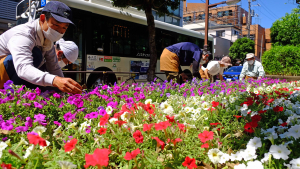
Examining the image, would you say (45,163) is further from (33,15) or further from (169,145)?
(33,15)

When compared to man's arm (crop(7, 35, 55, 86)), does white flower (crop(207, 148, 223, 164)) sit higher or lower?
lower

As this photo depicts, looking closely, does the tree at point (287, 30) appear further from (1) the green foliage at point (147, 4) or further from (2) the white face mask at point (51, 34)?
(2) the white face mask at point (51, 34)

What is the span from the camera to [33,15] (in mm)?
6891

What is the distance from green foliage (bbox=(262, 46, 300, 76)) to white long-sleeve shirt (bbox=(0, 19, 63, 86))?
12.9 metres

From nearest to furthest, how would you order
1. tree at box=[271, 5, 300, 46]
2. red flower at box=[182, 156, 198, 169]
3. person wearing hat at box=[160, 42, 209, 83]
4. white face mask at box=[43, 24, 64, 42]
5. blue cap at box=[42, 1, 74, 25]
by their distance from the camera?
red flower at box=[182, 156, 198, 169]
blue cap at box=[42, 1, 74, 25]
white face mask at box=[43, 24, 64, 42]
person wearing hat at box=[160, 42, 209, 83]
tree at box=[271, 5, 300, 46]

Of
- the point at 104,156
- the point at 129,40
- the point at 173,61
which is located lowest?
the point at 104,156

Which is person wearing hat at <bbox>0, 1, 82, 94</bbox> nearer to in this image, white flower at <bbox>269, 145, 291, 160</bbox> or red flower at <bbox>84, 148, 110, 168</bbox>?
red flower at <bbox>84, 148, 110, 168</bbox>

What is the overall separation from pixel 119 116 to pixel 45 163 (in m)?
0.69

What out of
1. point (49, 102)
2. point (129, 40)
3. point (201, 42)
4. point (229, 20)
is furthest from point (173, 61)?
point (229, 20)

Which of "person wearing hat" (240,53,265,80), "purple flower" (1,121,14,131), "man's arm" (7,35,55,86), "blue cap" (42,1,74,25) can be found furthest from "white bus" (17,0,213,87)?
"purple flower" (1,121,14,131)

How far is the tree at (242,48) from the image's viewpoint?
126 ft

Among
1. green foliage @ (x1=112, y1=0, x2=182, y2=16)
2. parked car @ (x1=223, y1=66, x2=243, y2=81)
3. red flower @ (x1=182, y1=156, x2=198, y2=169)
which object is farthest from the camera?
parked car @ (x1=223, y1=66, x2=243, y2=81)

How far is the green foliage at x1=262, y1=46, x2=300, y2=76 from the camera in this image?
1283 centimetres

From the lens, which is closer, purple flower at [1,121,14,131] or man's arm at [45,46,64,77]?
purple flower at [1,121,14,131]
